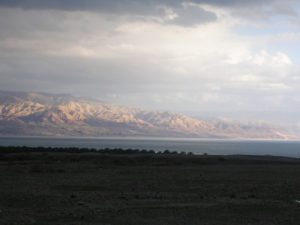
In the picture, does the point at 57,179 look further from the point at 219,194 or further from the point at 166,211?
the point at 166,211

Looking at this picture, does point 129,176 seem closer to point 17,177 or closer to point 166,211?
point 17,177

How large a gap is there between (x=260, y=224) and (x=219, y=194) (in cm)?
1039

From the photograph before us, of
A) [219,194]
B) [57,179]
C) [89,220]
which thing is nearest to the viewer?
[89,220]

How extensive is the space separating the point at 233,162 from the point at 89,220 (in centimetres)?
4747

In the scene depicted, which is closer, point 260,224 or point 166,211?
point 260,224

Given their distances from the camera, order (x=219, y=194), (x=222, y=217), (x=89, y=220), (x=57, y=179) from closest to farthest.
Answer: (x=89, y=220) < (x=222, y=217) < (x=219, y=194) < (x=57, y=179)

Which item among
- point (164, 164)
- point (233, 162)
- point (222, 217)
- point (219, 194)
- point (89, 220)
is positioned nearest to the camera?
point (89, 220)

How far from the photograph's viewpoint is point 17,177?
129 ft

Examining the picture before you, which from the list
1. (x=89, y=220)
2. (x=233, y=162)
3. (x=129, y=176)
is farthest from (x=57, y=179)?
(x=233, y=162)

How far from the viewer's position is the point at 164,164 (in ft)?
196

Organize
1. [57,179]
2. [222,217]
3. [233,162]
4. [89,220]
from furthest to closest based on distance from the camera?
[233,162], [57,179], [222,217], [89,220]

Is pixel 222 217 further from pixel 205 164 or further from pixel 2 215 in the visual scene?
pixel 205 164

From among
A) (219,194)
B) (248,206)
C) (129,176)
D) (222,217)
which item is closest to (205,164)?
(129,176)

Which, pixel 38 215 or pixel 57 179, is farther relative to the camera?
pixel 57 179
